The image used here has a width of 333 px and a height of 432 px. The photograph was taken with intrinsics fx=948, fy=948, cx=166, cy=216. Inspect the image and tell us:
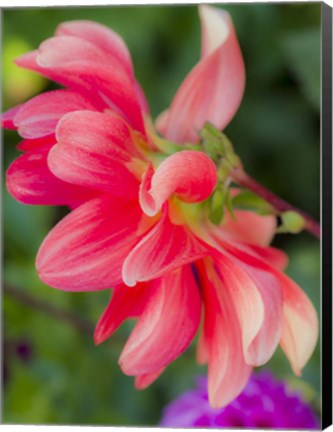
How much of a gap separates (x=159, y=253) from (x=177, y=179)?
0.07 m

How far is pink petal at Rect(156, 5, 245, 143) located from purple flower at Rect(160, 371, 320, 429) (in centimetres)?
34

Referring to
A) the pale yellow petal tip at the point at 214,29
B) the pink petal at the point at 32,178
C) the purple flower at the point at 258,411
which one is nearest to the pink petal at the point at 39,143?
the pink petal at the point at 32,178

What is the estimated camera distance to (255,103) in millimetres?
1775

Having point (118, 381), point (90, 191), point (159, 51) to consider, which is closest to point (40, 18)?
point (159, 51)

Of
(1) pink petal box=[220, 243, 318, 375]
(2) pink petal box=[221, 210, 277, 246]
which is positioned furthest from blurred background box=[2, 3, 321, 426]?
(1) pink petal box=[220, 243, 318, 375]

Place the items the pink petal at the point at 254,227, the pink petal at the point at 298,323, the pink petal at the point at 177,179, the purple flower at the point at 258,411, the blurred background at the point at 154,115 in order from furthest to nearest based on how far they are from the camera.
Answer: the blurred background at the point at 154,115 < the purple flower at the point at 258,411 < the pink petal at the point at 254,227 < the pink petal at the point at 298,323 < the pink petal at the point at 177,179

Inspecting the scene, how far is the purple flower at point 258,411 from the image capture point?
1.17 meters

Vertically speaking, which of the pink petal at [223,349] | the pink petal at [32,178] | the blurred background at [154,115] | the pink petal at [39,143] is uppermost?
the pink petal at [39,143]

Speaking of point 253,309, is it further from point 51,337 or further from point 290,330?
point 51,337

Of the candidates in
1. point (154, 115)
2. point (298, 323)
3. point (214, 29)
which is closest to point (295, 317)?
point (298, 323)

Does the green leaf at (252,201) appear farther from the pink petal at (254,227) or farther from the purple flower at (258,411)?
the purple flower at (258,411)

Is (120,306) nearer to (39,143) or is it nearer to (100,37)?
(39,143)

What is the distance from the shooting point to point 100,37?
3.26 feet

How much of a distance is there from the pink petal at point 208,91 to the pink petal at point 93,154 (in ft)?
0.53
